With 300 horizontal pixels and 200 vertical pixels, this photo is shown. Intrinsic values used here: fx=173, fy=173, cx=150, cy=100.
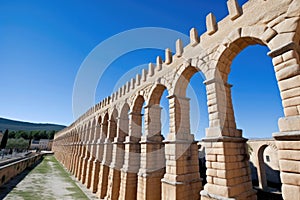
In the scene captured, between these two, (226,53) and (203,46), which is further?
(203,46)

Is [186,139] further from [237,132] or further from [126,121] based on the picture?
[126,121]

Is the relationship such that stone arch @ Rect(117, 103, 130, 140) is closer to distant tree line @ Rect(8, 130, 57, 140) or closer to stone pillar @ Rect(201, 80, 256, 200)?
stone pillar @ Rect(201, 80, 256, 200)

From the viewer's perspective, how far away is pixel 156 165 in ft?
31.3

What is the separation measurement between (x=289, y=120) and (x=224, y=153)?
2.02 meters

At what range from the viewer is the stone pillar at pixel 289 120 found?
152 inches

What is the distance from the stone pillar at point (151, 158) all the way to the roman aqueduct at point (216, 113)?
1.8 inches

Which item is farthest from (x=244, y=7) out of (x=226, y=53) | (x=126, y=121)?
(x=126, y=121)

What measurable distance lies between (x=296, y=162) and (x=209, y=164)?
2526mm

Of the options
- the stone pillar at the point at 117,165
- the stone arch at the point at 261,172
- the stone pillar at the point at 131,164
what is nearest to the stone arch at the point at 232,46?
the stone pillar at the point at 131,164

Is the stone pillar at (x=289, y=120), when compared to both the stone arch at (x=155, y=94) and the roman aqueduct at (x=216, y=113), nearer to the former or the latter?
the roman aqueduct at (x=216, y=113)

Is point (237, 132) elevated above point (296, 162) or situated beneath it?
elevated above

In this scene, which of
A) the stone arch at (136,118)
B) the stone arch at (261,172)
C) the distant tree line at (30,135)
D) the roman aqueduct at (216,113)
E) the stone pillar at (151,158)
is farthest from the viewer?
the distant tree line at (30,135)

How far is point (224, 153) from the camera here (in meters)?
5.40

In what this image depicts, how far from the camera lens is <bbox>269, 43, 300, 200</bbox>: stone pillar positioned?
3.87 m
